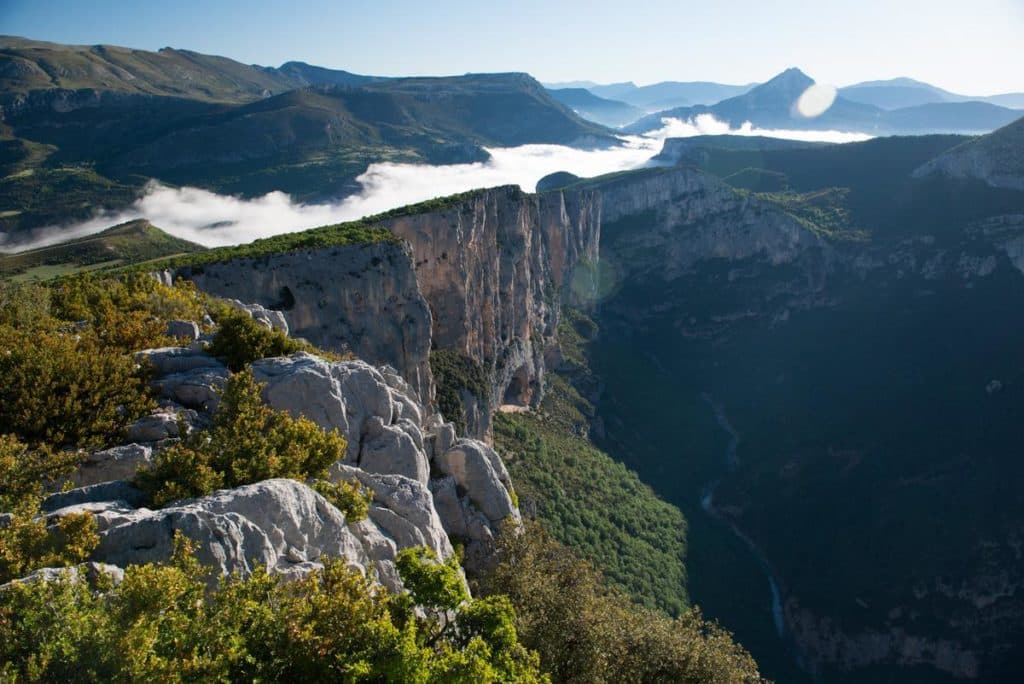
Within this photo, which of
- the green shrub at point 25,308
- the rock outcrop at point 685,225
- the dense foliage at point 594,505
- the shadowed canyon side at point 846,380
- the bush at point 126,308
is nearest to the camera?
the bush at point 126,308

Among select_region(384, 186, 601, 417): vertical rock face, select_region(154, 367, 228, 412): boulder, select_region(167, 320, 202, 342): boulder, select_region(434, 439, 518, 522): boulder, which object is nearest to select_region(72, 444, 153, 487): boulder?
select_region(154, 367, 228, 412): boulder

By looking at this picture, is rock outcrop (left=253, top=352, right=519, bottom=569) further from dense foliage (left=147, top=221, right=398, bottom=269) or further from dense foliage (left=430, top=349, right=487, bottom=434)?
dense foliage (left=430, top=349, right=487, bottom=434)

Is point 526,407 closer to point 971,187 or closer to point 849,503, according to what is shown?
point 849,503

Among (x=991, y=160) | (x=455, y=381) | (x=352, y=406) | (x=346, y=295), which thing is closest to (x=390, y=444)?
(x=352, y=406)

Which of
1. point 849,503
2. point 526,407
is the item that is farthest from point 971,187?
point 526,407

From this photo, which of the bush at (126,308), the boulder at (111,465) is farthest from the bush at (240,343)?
the boulder at (111,465)

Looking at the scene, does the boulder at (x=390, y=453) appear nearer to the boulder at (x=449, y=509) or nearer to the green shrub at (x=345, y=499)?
the boulder at (x=449, y=509)
